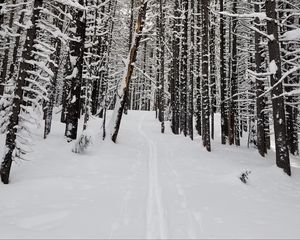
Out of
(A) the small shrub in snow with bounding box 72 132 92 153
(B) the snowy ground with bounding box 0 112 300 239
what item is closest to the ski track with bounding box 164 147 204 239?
(B) the snowy ground with bounding box 0 112 300 239

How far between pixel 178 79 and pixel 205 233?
2211 centimetres

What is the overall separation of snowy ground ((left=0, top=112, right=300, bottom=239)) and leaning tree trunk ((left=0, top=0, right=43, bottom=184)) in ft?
1.95

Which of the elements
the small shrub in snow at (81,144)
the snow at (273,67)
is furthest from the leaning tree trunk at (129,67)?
the snow at (273,67)

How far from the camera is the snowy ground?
6.05 m

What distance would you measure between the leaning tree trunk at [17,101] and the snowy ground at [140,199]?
0.59 metres

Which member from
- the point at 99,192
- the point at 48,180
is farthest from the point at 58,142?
the point at 99,192

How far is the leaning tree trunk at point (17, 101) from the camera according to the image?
9.24m

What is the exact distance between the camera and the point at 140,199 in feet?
25.7

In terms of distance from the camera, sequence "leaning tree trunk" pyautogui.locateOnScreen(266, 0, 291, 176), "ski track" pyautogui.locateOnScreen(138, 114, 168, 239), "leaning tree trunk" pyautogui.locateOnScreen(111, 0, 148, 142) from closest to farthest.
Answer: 1. "ski track" pyautogui.locateOnScreen(138, 114, 168, 239)
2. "leaning tree trunk" pyautogui.locateOnScreen(266, 0, 291, 176)
3. "leaning tree trunk" pyautogui.locateOnScreen(111, 0, 148, 142)

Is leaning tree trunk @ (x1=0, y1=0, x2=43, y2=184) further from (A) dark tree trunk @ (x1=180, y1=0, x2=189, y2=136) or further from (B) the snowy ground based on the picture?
(A) dark tree trunk @ (x1=180, y1=0, x2=189, y2=136)

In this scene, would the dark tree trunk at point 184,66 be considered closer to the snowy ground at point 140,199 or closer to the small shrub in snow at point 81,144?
the snowy ground at point 140,199

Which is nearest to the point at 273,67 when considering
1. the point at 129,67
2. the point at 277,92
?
the point at 277,92

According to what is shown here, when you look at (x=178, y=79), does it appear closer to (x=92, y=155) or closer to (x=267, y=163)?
(x=267, y=163)

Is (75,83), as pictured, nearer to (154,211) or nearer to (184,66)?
(154,211)
